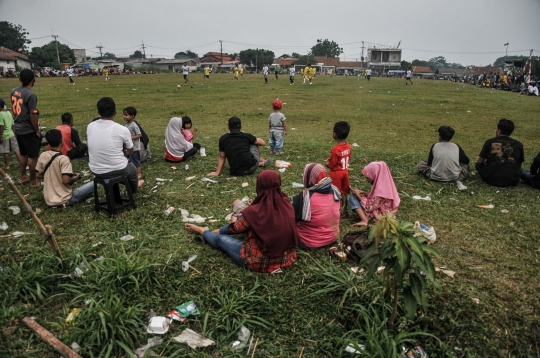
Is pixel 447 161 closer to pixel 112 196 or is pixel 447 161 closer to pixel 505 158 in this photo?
pixel 505 158

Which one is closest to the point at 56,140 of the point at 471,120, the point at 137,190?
the point at 137,190

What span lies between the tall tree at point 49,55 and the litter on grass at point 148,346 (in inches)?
3089

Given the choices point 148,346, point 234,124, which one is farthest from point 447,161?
point 148,346

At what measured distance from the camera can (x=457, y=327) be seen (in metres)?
3.03

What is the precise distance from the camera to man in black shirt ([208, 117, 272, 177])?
667 centimetres

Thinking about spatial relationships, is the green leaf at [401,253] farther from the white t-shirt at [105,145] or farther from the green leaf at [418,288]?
the white t-shirt at [105,145]

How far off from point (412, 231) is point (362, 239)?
1.50 meters

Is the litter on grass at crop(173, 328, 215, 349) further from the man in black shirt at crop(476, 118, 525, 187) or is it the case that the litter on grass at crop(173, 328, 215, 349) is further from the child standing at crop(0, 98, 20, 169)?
the man in black shirt at crop(476, 118, 525, 187)

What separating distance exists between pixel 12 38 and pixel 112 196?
98.8 meters

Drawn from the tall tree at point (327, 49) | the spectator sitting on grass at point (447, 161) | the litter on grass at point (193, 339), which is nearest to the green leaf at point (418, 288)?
the litter on grass at point (193, 339)

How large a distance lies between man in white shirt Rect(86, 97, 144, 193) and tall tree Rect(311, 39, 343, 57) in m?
121

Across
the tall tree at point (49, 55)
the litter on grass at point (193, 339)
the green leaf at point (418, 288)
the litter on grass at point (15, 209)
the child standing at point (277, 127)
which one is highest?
the tall tree at point (49, 55)

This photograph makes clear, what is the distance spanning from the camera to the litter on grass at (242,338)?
2.91m

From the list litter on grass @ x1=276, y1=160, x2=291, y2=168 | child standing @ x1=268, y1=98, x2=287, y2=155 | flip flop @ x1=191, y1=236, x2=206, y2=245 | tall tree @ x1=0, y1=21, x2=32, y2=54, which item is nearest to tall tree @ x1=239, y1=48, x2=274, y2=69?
tall tree @ x1=0, y1=21, x2=32, y2=54
